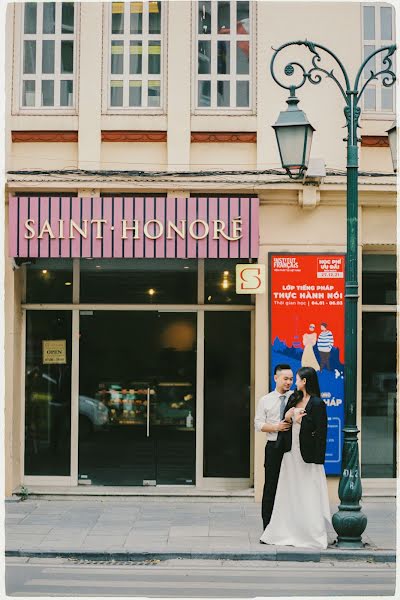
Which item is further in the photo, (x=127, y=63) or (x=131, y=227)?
(x=127, y=63)

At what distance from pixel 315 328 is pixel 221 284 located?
1639 millimetres

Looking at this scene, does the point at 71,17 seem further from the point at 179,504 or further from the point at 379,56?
the point at 179,504

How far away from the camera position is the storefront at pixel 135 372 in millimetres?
14633

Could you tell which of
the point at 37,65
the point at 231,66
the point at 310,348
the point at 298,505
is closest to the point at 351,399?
the point at 298,505

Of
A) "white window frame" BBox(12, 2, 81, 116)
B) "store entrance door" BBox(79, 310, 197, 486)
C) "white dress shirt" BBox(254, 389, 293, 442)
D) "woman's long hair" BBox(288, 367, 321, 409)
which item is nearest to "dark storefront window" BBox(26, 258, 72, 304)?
"store entrance door" BBox(79, 310, 197, 486)

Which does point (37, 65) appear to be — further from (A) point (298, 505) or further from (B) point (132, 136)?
(A) point (298, 505)

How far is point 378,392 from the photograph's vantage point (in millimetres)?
14539

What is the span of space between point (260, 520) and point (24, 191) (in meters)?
5.76

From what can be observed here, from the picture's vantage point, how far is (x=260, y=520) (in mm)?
12891

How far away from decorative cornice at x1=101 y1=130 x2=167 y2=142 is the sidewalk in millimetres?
5257

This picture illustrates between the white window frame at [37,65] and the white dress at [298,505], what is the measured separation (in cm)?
606

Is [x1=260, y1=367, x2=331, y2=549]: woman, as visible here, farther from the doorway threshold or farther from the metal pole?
the doorway threshold

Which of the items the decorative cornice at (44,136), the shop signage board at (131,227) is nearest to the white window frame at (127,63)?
the decorative cornice at (44,136)

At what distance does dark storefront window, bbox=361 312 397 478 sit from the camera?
14477mm
